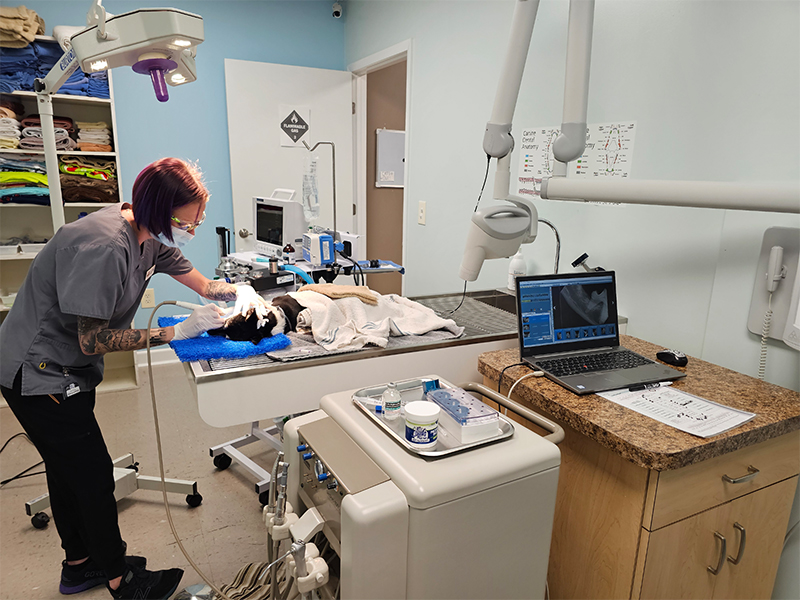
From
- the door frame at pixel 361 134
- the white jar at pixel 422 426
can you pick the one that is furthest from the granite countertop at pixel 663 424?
the door frame at pixel 361 134

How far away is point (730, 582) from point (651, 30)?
167 cm

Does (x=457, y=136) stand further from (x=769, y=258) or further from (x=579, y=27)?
(x=769, y=258)

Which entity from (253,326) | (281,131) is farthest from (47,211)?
(253,326)

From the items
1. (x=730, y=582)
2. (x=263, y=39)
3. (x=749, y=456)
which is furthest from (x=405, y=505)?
(x=263, y=39)

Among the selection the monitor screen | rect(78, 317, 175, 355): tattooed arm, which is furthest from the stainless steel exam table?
the monitor screen

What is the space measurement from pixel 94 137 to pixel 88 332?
2.23 m

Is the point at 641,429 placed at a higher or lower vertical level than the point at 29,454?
higher

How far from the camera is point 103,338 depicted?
Answer: 1319 millimetres

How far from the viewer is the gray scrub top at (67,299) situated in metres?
1.27

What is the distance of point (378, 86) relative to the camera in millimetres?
4133

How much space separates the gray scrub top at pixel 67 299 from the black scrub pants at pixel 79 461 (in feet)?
0.15

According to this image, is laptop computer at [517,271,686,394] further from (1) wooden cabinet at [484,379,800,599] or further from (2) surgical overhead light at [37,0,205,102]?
(2) surgical overhead light at [37,0,205,102]

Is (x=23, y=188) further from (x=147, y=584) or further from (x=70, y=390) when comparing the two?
(x=147, y=584)

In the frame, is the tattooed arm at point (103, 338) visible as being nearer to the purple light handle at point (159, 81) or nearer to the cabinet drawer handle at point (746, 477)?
the purple light handle at point (159, 81)
